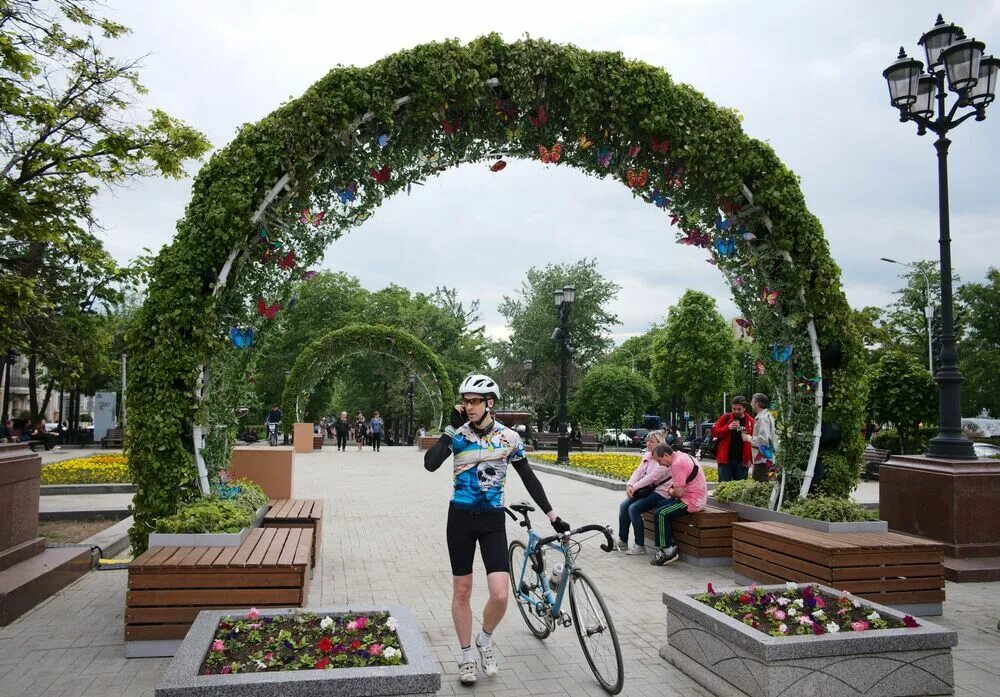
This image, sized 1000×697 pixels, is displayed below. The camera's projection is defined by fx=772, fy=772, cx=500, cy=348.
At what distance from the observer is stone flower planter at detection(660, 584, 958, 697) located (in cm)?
402

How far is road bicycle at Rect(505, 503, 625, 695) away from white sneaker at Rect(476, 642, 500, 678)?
1.51 feet

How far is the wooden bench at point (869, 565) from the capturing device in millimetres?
5793

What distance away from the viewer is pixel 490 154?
6.85 m

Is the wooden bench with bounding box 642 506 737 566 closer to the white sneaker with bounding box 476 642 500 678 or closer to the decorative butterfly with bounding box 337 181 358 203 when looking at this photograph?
the white sneaker with bounding box 476 642 500 678

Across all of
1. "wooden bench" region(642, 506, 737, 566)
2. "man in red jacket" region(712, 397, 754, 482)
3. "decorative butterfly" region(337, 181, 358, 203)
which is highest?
"decorative butterfly" region(337, 181, 358, 203)

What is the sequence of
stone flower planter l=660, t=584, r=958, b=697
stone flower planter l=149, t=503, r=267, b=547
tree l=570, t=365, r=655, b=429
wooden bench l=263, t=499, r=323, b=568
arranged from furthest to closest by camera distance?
tree l=570, t=365, r=655, b=429 < wooden bench l=263, t=499, r=323, b=568 < stone flower planter l=149, t=503, r=267, b=547 < stone flower planter l=660, t=584, r=958, b=697

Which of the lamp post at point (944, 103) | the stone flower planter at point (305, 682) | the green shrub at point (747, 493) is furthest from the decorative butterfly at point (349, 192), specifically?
the lamp post at point (944, 103)

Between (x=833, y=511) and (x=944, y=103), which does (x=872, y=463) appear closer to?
(x=944, y=103)

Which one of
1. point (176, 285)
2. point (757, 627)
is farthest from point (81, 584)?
point (757, 627)

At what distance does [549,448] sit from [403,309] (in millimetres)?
18292

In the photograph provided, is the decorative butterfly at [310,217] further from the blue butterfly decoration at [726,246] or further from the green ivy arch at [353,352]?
the green ivy arch at [353,352]

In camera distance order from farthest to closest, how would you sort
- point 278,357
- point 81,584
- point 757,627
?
point 278,357 → point 81,584 → point 757,627

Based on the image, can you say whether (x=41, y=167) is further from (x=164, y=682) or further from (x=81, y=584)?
(x=164, y=682)

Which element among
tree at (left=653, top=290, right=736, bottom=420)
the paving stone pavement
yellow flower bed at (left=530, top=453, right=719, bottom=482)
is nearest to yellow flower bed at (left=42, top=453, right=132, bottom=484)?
the paving stone pavement
